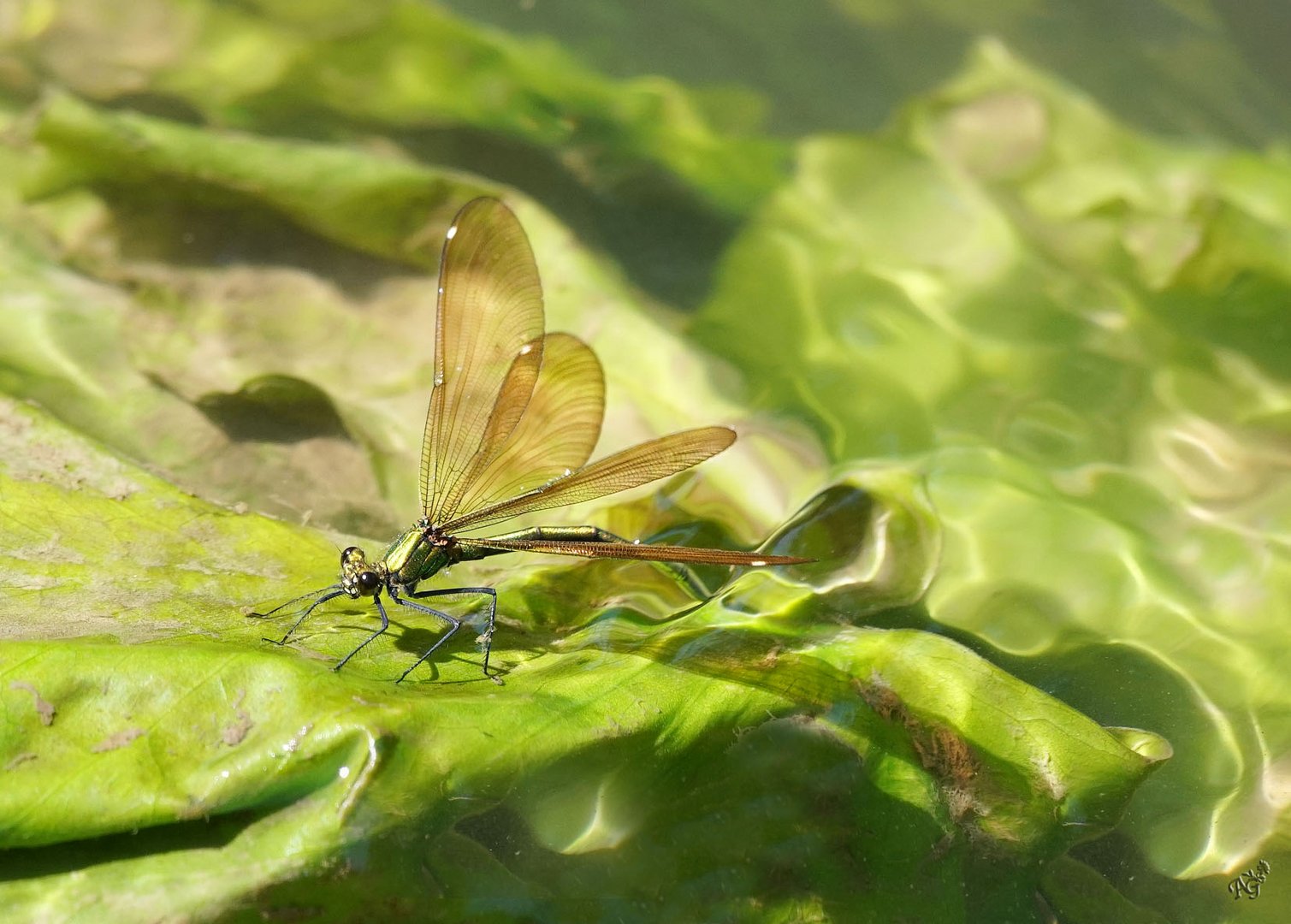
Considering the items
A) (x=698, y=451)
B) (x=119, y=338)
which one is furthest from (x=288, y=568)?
(x=119, y=338)

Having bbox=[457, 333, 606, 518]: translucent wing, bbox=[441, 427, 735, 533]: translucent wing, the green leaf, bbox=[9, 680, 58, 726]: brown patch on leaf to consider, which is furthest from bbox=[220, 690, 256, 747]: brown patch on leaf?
bbox=[457, 333, 606, 518]: translucent wing

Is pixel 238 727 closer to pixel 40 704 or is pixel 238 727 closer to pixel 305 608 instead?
pixel 40 704

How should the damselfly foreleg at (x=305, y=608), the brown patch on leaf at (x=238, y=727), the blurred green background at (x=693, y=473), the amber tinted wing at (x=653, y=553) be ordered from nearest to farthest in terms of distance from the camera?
the brown patch on leaf at (x=238, y=727), the blurred green background at (x=693, y=473), the damselfly foreleg at (x=305, y=608), the amber tinted wing at (x=653, y=553)

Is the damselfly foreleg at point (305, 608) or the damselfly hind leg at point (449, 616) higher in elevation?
the damselfly foreleg at point (305, 608)

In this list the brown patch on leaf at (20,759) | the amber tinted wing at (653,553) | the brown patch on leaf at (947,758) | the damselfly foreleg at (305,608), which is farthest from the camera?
the amber tinted wing at (653,553)

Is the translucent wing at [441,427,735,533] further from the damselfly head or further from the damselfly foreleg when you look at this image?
the damselfly foreleg

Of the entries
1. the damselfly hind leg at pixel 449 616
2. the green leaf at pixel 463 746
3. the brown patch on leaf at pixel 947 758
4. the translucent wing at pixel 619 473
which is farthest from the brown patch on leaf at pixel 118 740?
the brown patch on leaf at pixel 947 758

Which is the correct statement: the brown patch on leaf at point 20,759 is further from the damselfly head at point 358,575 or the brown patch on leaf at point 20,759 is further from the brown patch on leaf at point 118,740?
the damselfly head at point 358,575
